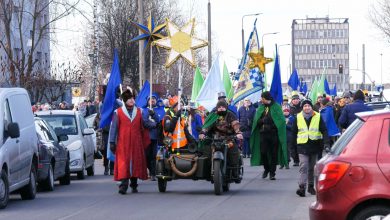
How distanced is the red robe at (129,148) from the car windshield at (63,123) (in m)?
5.21

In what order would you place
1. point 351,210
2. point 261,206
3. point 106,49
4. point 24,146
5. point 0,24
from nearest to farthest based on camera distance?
→ point 351,210
point 261,206
point 24,146
point 0,24
point 106,49

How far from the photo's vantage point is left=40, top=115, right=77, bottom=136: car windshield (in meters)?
24.0

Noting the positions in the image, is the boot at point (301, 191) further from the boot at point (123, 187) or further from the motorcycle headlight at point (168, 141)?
the boot at point (123, 187)

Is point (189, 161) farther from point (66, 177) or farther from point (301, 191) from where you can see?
point (66, 177)

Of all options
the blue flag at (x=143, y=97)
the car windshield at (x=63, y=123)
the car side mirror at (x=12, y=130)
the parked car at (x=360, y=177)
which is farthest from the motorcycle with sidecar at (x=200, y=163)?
the parked car at (x=360, y=177)

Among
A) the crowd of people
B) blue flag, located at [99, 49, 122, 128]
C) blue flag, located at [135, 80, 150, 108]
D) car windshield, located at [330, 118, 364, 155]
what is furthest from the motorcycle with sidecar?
car windshield, located at [330, 118, 364, 155]

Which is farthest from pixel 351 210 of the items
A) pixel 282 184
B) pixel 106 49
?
pixel 106 49

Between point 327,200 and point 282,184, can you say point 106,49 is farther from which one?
point 327,200

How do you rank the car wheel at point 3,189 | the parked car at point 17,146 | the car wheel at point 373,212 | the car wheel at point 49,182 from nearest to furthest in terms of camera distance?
the car wheel at point 373,212 → the car wheel at point 3,189 → the parked car at point 17,146 → the car wheel at point 49,182

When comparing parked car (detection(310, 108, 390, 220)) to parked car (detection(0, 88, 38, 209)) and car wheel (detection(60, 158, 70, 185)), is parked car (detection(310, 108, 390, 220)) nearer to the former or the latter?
parked car (detection(0, 88, 38, 209))

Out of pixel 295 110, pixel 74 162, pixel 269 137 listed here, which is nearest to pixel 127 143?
pixel 74 162

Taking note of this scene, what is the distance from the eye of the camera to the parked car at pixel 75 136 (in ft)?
75.8

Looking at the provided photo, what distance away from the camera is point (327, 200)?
34.5 ft

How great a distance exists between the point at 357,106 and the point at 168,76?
159ft
